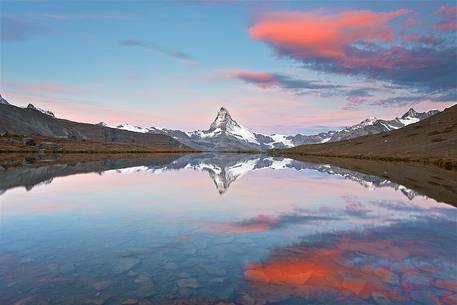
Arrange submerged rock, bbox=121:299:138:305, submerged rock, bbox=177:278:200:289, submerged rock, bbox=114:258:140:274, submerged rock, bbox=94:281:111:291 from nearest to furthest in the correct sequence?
→ submerged rock, bbox=121:299:138:305 → submerged rock, bbox=94:281:111:291 → submerged rock, bbox=177:278:200:289 → submerged rock, bbox=114:258:140:274

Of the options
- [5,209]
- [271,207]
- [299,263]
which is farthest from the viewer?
[271,207]

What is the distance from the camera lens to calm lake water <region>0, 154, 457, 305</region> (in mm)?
15086

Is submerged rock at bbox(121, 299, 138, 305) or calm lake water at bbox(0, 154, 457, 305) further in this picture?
calm lake water at bbox(0, 154, 457, 305)

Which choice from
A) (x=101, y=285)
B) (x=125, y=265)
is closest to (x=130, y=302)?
(x=101, y=285)

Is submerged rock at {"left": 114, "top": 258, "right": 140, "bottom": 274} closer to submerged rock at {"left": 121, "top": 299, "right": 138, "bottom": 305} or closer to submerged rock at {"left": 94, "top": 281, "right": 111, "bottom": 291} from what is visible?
submerged rock at {"left": 94, "top": 281, "right": 111, "bottom": 291}

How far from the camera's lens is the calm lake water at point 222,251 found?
15.1 m

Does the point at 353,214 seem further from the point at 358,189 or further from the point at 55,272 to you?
the point at 55,272

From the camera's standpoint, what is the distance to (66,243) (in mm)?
21641

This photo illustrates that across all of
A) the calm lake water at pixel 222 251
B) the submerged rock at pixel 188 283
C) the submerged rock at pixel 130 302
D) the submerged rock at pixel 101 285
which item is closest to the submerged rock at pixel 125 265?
the calm lake water at pixel 222 251

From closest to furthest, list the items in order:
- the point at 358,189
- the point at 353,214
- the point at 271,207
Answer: the point at 353,214
the point at 271,207
the point at 358,189

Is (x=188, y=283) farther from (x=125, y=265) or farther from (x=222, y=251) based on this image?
(x=222, y=251)

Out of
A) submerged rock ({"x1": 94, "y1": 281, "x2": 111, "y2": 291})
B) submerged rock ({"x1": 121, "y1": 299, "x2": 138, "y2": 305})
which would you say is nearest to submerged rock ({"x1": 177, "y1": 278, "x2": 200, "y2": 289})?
submerged rock ({"x1": 121, "y1": 299, "x2": 138, "y2": 305})

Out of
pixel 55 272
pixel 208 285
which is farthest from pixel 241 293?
pixel 55 272

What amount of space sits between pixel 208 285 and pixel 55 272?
22.7 feet
